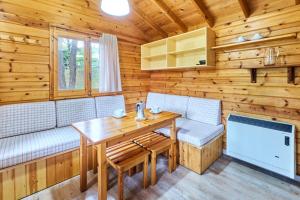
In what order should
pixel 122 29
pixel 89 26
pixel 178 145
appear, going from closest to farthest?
pixel 178 145
pixel 89 26
pixel 122 29

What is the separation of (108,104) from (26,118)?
4.15 ft

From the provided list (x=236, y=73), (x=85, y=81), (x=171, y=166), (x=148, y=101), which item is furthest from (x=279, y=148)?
(x=85, y=81)

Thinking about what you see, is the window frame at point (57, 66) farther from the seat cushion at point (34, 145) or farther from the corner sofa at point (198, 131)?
the corner sofa at point (198, 131)

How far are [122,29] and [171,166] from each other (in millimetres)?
2754

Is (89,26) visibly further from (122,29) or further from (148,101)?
(148,101)

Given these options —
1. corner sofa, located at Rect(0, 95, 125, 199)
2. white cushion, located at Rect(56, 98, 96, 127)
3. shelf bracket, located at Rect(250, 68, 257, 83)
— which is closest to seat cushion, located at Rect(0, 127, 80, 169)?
corner sofa, located at Rect(0, 95, 125, 199)

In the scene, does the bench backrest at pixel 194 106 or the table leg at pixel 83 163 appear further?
the bench backrest at pixel 194 106

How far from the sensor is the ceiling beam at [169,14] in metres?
2.75

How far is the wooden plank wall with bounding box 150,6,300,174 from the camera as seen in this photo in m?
2.08

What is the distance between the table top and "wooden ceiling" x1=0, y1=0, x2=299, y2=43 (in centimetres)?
173

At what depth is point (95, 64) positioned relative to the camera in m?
3.10

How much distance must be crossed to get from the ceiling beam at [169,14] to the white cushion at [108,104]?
173cm

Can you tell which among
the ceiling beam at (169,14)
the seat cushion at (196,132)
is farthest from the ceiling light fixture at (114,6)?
the seat cushion at (196,132)

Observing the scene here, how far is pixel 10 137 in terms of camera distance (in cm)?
A: 210
